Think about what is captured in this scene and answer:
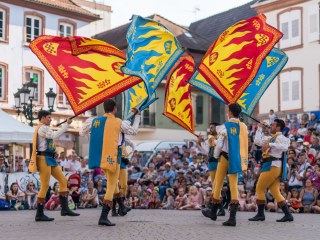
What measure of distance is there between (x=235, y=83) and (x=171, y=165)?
8766mm

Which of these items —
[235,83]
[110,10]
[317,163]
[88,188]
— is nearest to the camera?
[235,83]

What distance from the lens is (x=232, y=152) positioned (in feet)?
37.0

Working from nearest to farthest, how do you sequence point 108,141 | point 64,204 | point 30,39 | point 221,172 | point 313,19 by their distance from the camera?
point 108,141 < point 221,172 < point 64,204 < point 313,19 < point 30,39

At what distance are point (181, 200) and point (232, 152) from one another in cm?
793

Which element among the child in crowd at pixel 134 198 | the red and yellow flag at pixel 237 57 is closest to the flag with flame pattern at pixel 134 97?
the red and yellow flag at pixel 237 57

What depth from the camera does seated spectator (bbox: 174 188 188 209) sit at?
62.2 ft

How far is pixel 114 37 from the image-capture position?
148ft

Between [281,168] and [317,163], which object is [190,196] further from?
[281,168]

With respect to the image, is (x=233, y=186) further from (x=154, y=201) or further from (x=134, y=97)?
(x=154, y=201)

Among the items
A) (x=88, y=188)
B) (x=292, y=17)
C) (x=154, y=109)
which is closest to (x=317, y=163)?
(x=88, y=188)

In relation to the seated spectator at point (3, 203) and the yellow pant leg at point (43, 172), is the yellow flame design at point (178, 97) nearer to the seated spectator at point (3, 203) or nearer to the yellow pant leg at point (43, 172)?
the yellow pant leg at point (43, 172)

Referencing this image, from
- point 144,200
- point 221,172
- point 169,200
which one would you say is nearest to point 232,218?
point 221,172

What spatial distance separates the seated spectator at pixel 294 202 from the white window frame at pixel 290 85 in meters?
18.8

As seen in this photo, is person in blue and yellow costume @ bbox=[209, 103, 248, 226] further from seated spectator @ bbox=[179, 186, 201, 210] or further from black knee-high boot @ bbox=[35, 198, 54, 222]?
seated spectator @ bbox=[179, 186, 201, 210]
